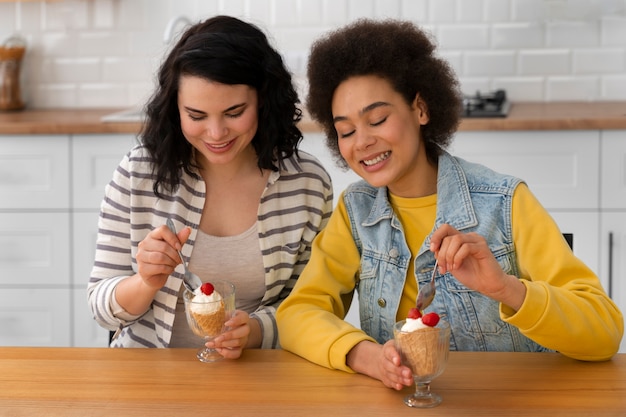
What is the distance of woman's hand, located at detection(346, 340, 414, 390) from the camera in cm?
142

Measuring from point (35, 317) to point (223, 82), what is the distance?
200cm

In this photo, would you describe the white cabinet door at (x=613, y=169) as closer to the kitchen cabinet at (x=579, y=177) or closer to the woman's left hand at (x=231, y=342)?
the kitchen cabinet at (x=579, y=177)

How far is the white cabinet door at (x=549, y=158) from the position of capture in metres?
3.21

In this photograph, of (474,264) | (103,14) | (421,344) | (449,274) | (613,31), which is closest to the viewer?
(421,344)

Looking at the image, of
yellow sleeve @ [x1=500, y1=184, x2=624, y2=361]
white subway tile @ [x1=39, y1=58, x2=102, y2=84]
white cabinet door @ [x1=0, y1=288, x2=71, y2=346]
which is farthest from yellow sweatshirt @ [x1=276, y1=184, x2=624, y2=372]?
white subway tile @ [x1=39, y1=58, x2=102, y2=84]

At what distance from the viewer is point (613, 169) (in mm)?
3197

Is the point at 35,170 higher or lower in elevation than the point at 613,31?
lower

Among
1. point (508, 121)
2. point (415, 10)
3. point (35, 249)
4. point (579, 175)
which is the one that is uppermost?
point (415, 10)

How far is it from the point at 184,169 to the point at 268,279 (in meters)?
0.30

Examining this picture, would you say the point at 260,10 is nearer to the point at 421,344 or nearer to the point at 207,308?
the point at 207,308

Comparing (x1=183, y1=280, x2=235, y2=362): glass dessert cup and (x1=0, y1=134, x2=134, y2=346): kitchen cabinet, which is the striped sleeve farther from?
(x1=0, y1=134, x2=134, y2=346): kitchen cabinet

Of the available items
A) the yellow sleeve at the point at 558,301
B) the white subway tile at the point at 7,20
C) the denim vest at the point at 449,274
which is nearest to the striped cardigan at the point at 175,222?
the denim vest at the point at 449,274

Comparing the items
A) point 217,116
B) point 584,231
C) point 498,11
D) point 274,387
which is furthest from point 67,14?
point 274,387

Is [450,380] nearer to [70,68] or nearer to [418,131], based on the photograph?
[418,131]
